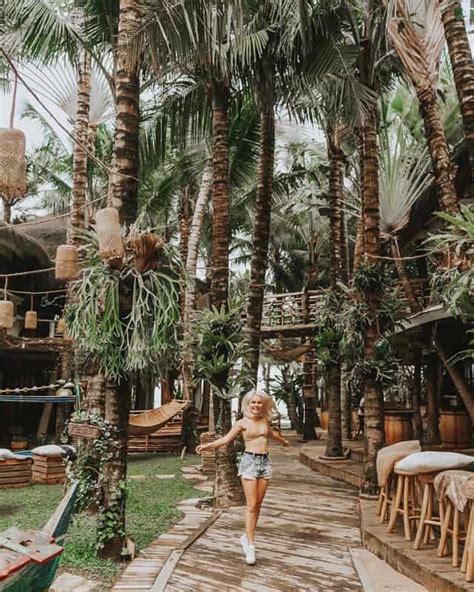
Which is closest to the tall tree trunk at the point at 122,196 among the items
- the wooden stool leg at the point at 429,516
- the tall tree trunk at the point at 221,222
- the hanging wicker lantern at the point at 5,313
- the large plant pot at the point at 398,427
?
the tall tree trunk at the point at 221,222

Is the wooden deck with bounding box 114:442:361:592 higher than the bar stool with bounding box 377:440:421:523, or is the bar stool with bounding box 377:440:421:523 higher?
the bar stool with bounding box 377:440:421:523

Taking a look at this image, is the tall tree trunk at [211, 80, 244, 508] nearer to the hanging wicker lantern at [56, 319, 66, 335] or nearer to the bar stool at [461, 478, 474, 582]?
the hanging wicker lantern at [56, 319, 66, 335]

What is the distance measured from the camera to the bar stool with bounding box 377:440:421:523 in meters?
5.09

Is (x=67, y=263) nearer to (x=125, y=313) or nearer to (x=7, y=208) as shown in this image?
(x=125, y=313)

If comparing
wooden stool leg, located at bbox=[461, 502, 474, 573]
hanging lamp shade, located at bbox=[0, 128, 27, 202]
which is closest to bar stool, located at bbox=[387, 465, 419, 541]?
wooden stool leg, located at bbox=[461, 502, 474, 573]

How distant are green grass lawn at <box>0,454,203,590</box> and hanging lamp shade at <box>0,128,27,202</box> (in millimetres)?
2903

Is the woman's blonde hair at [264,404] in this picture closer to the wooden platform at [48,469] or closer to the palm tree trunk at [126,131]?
the palm tree trunk at [126,131]

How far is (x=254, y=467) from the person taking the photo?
4.84 meters

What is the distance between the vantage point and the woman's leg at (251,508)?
467 centimetres

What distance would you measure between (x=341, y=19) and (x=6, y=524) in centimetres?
735

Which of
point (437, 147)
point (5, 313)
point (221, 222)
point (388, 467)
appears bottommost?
point (388, 467)

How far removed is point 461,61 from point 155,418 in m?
8.92

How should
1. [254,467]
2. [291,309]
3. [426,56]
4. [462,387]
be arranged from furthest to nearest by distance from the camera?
A: [291,309] → [462,387] → [426,56] → [254,467]

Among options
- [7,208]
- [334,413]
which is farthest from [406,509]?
[334,413]
